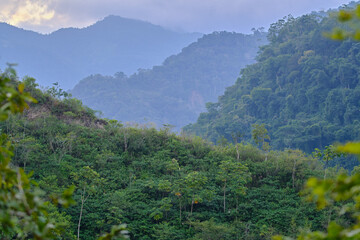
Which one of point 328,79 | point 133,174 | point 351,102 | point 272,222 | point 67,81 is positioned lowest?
point 272,222

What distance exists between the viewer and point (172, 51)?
115062mm

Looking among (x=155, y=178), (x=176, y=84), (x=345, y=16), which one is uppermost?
(x=176, y=84)

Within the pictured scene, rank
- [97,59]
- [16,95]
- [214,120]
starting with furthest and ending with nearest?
[97,59] < [214,120] < [16,95]

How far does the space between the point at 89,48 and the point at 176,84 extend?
4778 cm

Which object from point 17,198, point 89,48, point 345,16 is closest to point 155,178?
point 17,198

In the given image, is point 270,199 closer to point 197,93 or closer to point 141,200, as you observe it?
point 141,200

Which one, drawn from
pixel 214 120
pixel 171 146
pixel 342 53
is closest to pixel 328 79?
Result: pixel 342 53

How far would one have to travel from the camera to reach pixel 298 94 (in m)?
28.5

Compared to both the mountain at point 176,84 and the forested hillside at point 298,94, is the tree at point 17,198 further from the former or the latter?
the mountain at point 176,84

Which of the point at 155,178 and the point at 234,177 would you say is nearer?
the point at 234,177

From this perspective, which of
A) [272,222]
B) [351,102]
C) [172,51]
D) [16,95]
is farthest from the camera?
[172,51]

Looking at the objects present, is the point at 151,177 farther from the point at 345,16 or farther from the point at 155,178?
the point at 345,16

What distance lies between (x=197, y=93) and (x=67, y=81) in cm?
3917

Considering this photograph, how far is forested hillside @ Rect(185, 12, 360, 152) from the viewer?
2433cm
